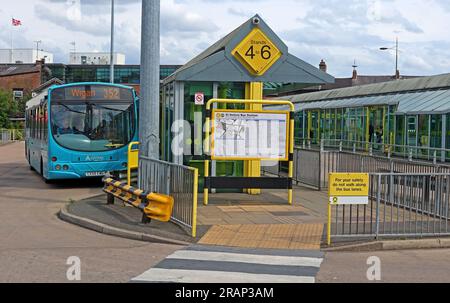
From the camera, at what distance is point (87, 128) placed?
63.4 feet

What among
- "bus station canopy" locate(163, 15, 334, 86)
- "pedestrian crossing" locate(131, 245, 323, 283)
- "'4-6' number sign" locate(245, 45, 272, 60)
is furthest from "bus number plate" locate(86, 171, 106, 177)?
"pedestrian crossing" locate(131, 245, 323, 283)

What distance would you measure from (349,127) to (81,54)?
2924 inches

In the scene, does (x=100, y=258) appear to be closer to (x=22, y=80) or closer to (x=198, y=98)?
(x=198, y=98)

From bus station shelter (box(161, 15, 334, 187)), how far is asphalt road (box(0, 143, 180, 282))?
388 centimetres

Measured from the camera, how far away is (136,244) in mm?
10078

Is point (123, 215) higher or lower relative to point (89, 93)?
lower

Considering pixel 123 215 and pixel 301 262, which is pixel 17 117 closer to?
pixel 123 215

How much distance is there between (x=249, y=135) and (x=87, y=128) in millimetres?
7177

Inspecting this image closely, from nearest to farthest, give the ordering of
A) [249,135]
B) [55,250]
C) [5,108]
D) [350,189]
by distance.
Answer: [55,250]
[350,189]
[249,135]
[5,108]

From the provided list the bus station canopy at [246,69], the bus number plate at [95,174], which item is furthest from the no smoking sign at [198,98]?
the bus number plate at [95,174]

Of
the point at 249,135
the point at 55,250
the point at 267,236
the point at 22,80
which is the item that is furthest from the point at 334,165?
the point at 22,80

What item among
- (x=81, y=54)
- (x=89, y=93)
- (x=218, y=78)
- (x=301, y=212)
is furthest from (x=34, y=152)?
(x=81, y=54)

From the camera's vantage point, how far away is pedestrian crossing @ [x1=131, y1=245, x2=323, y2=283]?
7.57 meters
